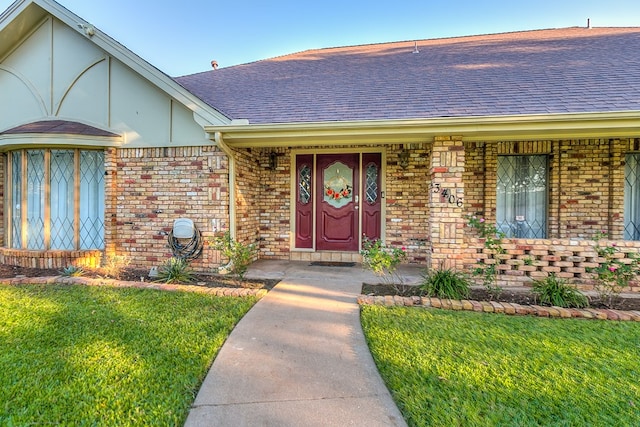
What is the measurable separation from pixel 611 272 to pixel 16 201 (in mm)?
9119

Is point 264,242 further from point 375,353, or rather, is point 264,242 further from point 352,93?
point 375,353

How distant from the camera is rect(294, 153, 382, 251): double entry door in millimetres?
6426

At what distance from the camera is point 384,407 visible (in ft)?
6.60

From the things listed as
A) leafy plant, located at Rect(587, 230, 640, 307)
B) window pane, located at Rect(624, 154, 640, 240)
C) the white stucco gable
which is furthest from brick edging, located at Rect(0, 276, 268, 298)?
window pane, located at Rect(624, 154, 640, 240)

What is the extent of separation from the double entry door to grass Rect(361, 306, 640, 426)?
3.02 m

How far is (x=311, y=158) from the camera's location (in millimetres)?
6602

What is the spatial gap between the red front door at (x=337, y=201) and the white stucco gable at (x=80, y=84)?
2.38m

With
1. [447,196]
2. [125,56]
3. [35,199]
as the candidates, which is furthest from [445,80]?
[35,199]

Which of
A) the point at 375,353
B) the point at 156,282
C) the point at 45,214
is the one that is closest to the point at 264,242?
the point at 156,282

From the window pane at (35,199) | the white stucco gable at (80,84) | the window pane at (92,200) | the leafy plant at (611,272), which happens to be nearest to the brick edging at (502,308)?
the leafy plant at (611,272)

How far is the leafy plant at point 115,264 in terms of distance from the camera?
208 inches

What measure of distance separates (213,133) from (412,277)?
12.5 ft

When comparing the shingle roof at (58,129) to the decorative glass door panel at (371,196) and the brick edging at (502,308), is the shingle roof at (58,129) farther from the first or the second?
the brick edging at (502,308)

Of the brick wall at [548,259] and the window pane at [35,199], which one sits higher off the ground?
the window pane at [35,199]
